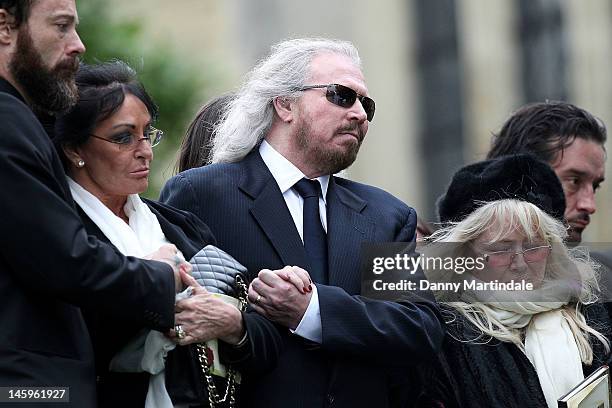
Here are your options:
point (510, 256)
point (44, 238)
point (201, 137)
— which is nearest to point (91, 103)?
point (44, 238)

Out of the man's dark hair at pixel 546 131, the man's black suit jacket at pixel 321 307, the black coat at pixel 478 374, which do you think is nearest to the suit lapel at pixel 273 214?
the man's black suit jacket at pixel 321 307

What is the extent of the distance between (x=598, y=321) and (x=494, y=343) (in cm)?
45

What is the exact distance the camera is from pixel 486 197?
567cm

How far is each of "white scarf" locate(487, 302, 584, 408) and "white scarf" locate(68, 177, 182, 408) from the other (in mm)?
1380

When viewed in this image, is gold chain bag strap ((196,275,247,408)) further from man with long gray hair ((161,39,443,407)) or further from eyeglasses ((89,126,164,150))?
eyeglasses ((89,126,164,150))

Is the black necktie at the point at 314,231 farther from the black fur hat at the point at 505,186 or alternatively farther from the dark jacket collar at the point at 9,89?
the dark jacket collar at the point at 9,89

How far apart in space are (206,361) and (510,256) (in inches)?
52.7

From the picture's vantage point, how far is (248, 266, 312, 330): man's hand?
4859 millimetres

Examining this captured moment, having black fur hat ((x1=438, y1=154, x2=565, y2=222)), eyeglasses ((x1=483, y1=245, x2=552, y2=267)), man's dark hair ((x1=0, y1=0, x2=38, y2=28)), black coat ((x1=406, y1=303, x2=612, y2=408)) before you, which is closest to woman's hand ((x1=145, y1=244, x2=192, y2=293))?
man's dark hair ((x1=0, y1=0, x2=38, y2=28))

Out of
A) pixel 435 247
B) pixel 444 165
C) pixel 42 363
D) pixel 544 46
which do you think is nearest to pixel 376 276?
pixel 435 247

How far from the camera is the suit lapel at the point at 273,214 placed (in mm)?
5129

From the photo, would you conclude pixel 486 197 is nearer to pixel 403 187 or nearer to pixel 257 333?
pixel 257 333

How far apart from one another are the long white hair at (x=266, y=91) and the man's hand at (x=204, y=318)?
2.97 feet

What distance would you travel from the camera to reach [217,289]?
4.74 metres
